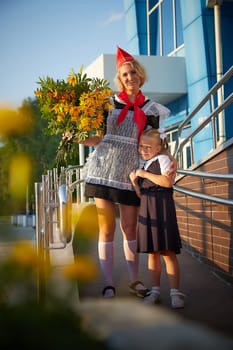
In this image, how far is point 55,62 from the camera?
0.75m

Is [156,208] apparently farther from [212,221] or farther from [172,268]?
[212,221]

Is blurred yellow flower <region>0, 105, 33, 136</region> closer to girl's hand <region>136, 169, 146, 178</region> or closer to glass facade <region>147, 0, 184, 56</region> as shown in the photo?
girl's hand <region>136, 169, 146, 178</region>

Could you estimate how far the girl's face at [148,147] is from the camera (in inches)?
112

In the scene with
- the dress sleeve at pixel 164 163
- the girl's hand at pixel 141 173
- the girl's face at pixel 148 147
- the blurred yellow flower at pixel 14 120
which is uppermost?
the girl's face at pixel 148 147

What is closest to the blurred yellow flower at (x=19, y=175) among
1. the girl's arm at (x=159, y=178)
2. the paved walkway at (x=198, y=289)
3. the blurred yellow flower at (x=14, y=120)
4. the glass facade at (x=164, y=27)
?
the blurred yellow flower at (x=14, y=120)

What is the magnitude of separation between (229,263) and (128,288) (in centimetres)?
85

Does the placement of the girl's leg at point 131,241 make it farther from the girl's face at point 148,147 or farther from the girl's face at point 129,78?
the girl's face at point 129,78

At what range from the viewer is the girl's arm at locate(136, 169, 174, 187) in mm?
2820

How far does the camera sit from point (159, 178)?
2.83 metres

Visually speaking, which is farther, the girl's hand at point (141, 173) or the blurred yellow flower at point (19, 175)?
the girl's hand at point (141, 173)

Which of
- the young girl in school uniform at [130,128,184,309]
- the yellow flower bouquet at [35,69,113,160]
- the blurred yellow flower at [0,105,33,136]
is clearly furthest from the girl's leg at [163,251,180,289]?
the blurred yellow flower at [0,105,33,136]

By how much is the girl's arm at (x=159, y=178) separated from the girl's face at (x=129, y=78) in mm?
479

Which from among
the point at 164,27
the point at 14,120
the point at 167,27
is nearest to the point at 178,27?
the point at 167,27

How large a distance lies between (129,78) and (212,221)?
61.3 inches
